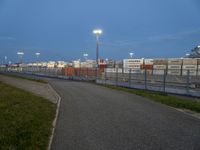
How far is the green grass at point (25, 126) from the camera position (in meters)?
6.10

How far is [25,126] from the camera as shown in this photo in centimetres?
777

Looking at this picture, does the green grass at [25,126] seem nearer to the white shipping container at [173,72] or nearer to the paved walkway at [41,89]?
the paved walkway at [41,89]

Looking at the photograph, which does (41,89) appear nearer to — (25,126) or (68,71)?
(25,126)

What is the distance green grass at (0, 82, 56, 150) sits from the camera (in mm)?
6102

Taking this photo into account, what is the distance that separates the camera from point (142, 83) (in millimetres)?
23656

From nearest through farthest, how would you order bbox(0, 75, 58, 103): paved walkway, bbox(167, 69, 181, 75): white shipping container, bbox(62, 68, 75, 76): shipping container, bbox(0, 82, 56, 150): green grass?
bbox(0, 82, 56, 150): green grass < bbox(0, 75, 58, 103): paved walkway < bbox(167, 69, 181, 75): white shipping container < bbox(62, 68, 75, 76): shipping container

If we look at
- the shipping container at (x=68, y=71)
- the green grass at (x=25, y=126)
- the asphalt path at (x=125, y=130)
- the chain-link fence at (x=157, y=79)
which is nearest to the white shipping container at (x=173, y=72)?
the chain-link fence at (x=157, y=79)

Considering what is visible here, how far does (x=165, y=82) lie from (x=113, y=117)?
12.6 metres

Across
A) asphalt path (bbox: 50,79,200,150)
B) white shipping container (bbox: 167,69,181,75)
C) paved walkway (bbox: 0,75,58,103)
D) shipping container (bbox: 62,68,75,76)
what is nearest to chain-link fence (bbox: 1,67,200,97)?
white shipping container (bbox: 167,69,181,75)

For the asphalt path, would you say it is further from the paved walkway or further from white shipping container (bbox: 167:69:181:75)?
white shipping container (bbox: 167:69:181:75)

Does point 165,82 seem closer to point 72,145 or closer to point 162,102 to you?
point 162,102

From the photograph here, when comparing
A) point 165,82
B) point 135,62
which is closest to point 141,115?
point 165,82

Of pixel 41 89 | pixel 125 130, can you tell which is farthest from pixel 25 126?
pixel 41 89

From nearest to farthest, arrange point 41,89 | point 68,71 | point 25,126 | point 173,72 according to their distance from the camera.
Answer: point 25,126, point 41,89, point 173,72, point 68,71
